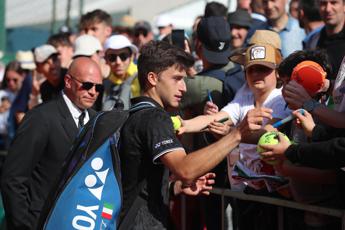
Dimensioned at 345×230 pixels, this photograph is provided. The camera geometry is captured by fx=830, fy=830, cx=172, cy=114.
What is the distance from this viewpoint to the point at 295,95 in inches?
215

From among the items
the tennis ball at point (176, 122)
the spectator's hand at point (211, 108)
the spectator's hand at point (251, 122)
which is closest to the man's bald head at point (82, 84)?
the spectator's hand at point (211, 108)

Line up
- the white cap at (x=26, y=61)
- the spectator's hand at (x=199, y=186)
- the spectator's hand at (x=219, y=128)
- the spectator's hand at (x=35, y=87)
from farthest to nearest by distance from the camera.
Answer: the white cap at (x=26, y=61) < the spectator's hand at (x=35, y=87) < the spectator's hand at (x=219, y=128) < the spectator's hand at (x=199, y=186)

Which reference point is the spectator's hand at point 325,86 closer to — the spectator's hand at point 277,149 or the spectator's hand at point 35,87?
the spectator's hand at point 277,149

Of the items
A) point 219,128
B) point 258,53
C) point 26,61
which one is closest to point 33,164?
point 219,128

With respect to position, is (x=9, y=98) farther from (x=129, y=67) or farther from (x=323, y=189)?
(x=323, y=189)

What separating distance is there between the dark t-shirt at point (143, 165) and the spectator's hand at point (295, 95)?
0.90 metres

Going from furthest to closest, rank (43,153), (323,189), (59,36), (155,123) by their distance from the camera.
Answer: (59,36) → (43,153) → (323,189) → (155,123)

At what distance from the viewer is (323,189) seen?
18.0 feet

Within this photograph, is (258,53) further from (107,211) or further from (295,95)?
(107,211)

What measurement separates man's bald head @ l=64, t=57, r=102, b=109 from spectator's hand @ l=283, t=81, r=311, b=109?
6.60 ft

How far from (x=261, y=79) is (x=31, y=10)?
17.5m

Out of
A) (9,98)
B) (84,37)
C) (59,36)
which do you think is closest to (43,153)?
(84,37)

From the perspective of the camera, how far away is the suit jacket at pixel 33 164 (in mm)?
6504

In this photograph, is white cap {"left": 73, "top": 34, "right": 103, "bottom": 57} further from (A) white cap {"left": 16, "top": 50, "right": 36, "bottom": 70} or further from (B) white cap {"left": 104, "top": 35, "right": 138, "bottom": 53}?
(A) white cap {"left": 16, "top": 50, "right": 36, "bottom": 70}
